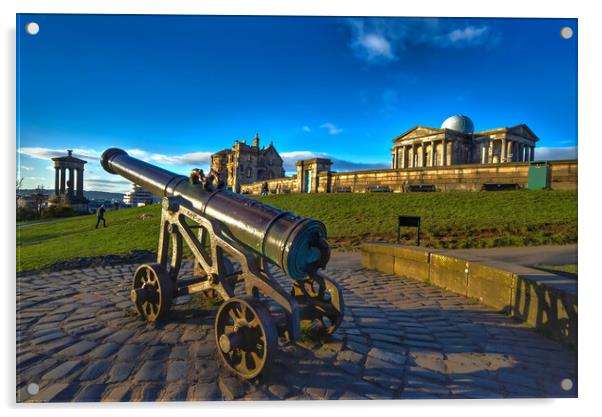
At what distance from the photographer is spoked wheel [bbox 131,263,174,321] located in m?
3.76

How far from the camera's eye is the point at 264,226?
3.02 meters

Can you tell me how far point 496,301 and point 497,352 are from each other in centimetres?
156

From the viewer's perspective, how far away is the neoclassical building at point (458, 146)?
38406 millimetres

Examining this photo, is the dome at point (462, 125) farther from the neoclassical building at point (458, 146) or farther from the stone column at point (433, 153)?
the stone column at point (433, 153)

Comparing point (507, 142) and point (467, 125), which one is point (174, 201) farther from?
point (467, 125)

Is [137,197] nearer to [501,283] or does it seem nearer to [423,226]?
[423,226]

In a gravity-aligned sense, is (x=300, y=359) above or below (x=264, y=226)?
below

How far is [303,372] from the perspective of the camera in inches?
111

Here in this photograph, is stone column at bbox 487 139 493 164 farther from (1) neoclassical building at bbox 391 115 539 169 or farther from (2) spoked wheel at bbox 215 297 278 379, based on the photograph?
(2) spoked wheel at bbox 215 297 278 379

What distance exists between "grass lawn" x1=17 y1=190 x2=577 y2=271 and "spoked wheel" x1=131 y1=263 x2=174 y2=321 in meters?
4.58

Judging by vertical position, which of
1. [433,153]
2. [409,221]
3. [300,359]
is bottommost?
[300,359]

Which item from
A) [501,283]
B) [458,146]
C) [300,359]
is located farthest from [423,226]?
[458,146]

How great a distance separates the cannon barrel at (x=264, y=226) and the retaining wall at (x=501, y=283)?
266 centimetres

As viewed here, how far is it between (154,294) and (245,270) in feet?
4.98
